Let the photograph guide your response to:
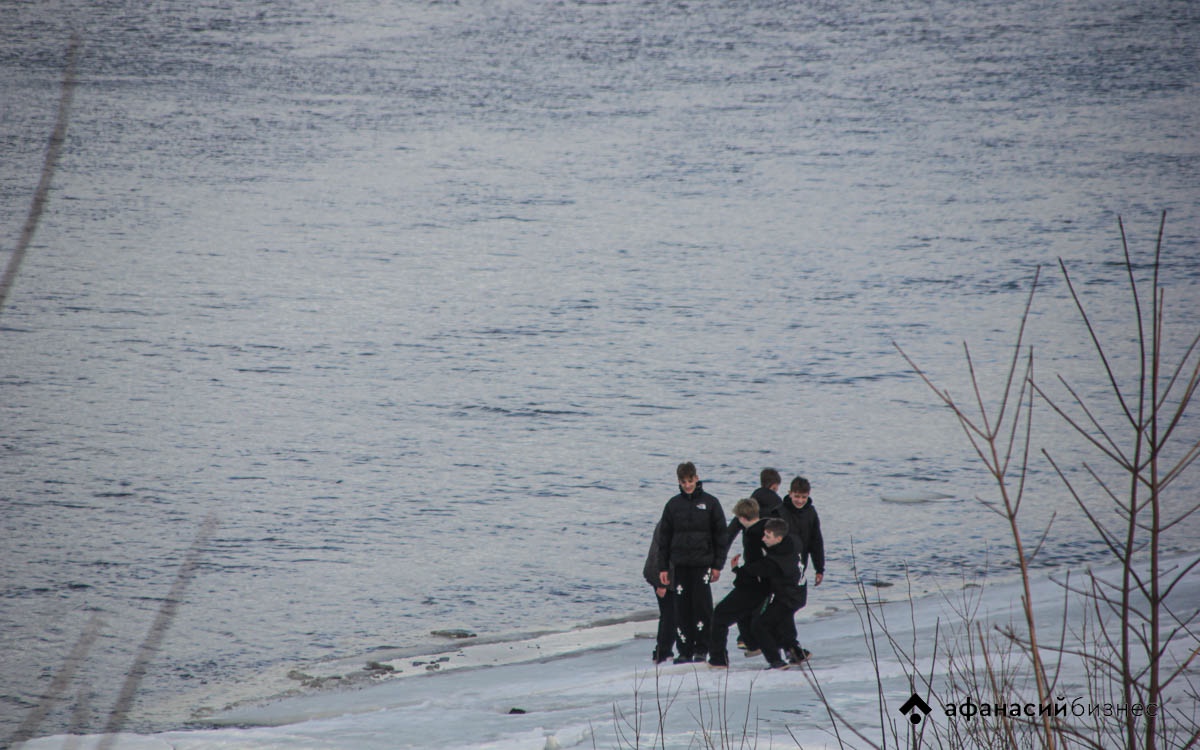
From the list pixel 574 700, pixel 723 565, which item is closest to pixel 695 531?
pixel 723 565

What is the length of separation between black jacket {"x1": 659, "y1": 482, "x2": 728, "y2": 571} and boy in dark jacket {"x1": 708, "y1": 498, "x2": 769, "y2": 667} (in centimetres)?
14

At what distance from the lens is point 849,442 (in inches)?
498

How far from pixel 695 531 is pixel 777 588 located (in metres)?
0.55

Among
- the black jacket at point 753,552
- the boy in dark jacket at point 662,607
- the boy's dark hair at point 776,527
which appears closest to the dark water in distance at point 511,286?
the boy in dark jacket at point 662,607

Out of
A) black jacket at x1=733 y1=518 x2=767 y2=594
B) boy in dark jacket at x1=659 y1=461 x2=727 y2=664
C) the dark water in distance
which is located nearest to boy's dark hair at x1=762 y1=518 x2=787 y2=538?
black jacket at x1=733 y1=518 x2=767 y2=594

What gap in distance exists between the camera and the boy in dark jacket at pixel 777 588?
6691 millimetres

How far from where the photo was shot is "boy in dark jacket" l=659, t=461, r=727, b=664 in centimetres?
686

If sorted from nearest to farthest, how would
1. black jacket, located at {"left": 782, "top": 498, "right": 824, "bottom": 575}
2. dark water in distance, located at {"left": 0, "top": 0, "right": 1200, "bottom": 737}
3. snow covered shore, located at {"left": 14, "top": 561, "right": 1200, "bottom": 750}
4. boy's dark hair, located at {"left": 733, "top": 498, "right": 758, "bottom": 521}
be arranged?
1. snow covered shore, located at {"left": 14, "top": 561, "right": 1200, "bottom": 750}
2. boy's dark hair, located at {"left": 733, "top": 498, "right": 758, "bottom": 521}
3. black jacket, located at {"left": 782, "top": 498, "right": 824, "bottom": 575}
4. dark water in distance, located at {"left": 0, "top": 0, "right": 1200, "bottom": 737}

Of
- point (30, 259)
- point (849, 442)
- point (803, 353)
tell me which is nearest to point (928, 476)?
point (849, 442)

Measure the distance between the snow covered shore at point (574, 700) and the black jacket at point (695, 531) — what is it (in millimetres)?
604

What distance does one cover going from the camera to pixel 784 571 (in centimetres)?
669

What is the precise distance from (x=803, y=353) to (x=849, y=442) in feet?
13.2

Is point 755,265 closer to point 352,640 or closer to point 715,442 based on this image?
point 715,442

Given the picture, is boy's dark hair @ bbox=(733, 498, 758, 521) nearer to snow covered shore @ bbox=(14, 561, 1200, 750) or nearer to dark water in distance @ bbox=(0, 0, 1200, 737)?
snow covered shore @ bbox=(14, 561, 1200, 750)
